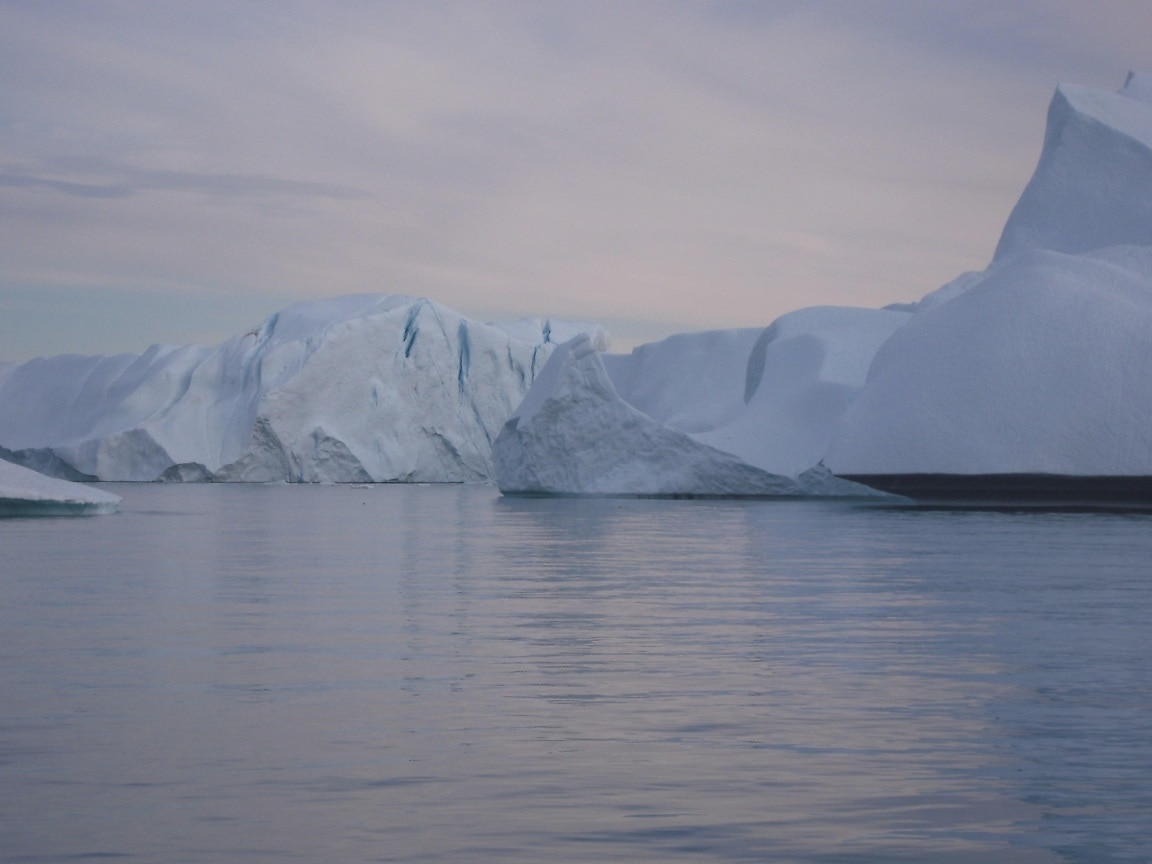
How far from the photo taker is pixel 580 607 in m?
8.34

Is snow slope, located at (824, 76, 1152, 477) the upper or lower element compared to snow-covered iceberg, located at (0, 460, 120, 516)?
upper

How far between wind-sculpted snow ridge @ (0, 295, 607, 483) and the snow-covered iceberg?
83.3 ft

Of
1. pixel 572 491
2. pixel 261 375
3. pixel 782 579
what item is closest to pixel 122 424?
pixel 261 375

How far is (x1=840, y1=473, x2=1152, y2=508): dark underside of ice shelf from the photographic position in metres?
23.1

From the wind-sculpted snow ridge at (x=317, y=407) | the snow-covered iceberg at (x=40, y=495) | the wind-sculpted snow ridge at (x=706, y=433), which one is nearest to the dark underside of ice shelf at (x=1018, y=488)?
the wind-sculpted snow ridge at (x=706, y=433)

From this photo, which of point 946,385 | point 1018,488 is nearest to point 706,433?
point 946,385

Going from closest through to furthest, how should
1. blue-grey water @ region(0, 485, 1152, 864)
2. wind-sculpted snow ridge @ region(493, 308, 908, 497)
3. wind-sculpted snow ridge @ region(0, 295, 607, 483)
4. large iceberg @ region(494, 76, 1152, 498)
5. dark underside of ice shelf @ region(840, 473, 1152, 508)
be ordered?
blue-grey water @ region(0, 485, 1152, 864) < large iceberg @ region(494, 76, 1152, 498) < dark underside of ice shelf @ region(840, 473, 1152, 508) < wind-sculpted snow ridge @ region(493, 308, 908, 497) < wind-sculpted snow ridge @ region(0, 295, 607, 483)

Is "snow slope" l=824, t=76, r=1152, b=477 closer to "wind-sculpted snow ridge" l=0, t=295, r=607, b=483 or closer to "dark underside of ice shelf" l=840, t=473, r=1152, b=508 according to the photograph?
"dark underside of ice shelf" l=840, t=473, r=1152, b=508

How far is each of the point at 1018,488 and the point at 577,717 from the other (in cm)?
2084

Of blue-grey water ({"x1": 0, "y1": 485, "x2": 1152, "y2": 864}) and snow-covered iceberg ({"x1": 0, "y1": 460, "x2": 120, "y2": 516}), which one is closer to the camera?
blue-grey water ({"x1": 0, "y1": 485, "x2": 1152, "y2": 864})

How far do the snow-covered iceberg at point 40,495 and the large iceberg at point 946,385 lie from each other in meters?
11.9

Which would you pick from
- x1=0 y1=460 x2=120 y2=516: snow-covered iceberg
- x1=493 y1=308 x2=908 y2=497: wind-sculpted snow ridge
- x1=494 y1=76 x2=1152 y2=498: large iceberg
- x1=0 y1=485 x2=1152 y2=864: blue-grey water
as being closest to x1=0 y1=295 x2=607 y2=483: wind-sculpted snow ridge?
x1=494 y1=76 x2=1152 y2=498: large iceberg

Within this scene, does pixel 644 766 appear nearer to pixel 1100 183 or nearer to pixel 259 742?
pixel 259 742

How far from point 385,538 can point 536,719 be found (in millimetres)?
12254
